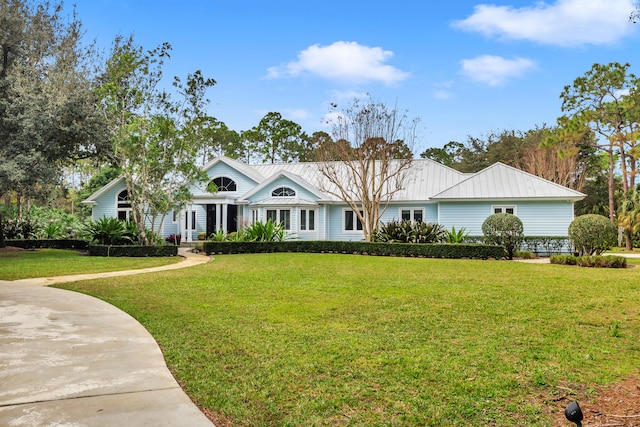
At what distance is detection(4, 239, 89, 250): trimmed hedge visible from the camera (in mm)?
24219

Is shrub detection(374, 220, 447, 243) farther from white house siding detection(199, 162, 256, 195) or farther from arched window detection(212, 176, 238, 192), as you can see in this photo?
arched window detection(212, 176, 238, 192)

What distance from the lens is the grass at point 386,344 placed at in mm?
3896

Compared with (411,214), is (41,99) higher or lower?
higher

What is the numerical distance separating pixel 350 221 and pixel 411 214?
3495 mm

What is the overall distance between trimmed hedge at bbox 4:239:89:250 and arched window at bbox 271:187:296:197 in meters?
10.4

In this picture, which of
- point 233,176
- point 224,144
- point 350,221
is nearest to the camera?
point 350,221

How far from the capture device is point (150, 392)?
3945 millimetres

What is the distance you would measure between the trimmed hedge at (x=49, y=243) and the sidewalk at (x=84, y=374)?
19098 millimetres

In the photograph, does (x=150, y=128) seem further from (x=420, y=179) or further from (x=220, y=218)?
(x=420, y=179)

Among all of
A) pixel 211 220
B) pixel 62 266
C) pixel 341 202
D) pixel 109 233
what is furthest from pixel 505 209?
pixel 62 266

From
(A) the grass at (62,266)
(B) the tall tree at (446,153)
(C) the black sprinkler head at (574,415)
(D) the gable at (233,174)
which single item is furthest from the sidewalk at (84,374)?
(B) the tall tree at (446,153)

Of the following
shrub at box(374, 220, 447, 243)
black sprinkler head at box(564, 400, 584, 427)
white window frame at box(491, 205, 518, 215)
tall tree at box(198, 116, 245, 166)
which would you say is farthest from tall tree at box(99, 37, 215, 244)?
tall tree at box(198, 116, 245, 166)

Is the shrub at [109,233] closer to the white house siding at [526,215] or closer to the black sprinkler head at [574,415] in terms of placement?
the white house siding at [526,215]

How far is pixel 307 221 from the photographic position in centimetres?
2728
